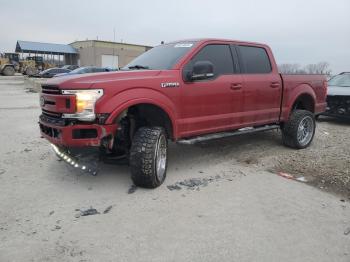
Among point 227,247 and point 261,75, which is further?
point 261,75

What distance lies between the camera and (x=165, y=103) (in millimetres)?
4848

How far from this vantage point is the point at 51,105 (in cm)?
459

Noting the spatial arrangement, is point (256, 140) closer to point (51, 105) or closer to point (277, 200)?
point (277, 200)

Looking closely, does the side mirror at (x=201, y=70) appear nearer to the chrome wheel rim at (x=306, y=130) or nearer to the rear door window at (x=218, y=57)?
the rear door window at (x=218, y=57)

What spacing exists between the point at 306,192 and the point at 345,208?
1.86 feet

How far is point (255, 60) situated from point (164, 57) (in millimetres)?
1849

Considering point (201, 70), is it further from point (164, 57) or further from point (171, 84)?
point (164, 57)

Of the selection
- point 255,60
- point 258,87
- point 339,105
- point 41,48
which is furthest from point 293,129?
point 41,48

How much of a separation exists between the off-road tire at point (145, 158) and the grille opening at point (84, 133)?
1.77 feet

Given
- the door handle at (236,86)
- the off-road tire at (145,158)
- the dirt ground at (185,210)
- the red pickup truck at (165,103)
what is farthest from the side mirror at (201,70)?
the dirt ground at (185,210)

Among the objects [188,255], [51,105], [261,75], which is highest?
[261,75]

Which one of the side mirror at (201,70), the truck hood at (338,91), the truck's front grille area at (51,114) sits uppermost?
the side mirror at (201,70)

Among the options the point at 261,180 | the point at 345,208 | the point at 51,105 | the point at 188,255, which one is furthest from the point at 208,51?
the point at 188,255

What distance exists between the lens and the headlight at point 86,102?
14.0 feet
